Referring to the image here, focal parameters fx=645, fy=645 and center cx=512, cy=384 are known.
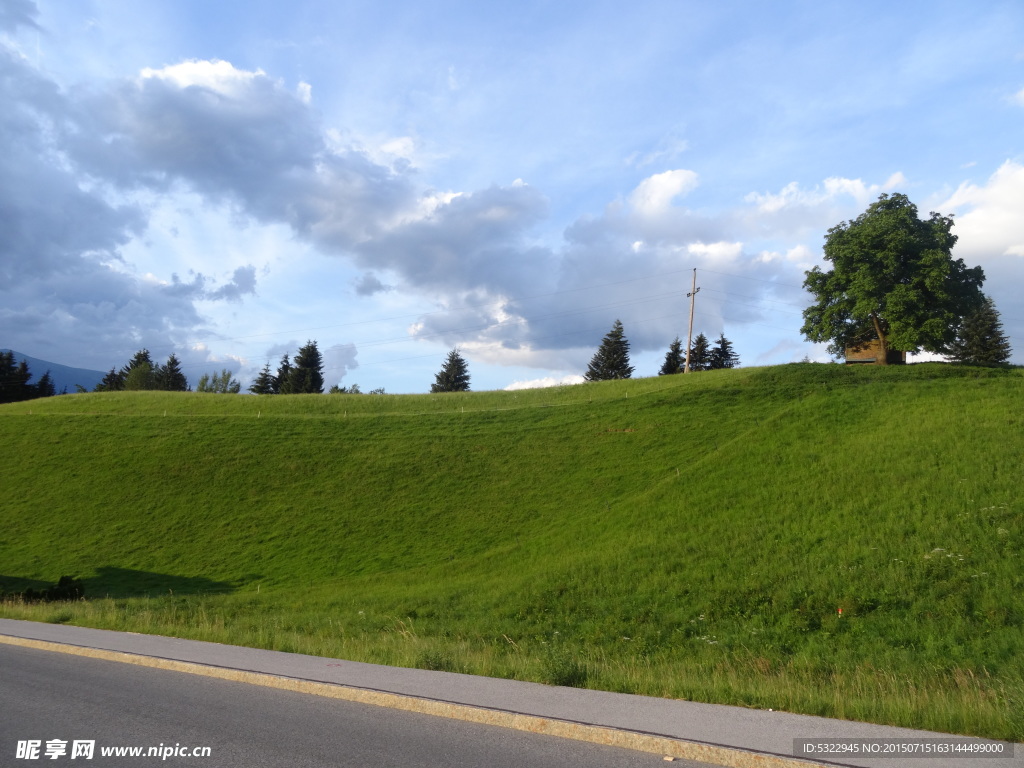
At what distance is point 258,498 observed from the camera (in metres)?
39.5

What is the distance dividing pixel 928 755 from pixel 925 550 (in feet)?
55.9

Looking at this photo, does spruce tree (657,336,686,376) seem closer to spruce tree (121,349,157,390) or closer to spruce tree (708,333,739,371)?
spruce tree (708,333,739,371)

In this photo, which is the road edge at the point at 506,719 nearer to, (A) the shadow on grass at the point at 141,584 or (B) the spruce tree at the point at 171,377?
(A) the shadow on grass at the point at 141,584

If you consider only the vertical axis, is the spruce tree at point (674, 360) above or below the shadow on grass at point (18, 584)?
above

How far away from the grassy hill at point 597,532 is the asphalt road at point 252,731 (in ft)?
8.91

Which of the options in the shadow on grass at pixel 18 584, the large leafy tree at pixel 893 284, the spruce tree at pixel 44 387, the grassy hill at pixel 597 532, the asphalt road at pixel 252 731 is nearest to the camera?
the asphalt road at pixel 252 731

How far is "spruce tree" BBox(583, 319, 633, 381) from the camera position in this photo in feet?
303

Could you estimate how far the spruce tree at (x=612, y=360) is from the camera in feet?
303

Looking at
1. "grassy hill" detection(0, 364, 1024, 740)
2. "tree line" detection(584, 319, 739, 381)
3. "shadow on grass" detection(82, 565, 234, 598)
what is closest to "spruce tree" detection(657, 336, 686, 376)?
"tree line" detection(584, 319, 739, 381)

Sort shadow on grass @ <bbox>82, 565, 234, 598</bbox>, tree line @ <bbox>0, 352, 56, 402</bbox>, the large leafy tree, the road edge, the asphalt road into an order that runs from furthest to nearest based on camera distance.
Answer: tree line @ <bbox>0, 352, 56, 402</bbox>
the large leafy tree
shadow on grass @ <bbox>82, 565, 234, 598</bbox>
the asphalt road
the road edge

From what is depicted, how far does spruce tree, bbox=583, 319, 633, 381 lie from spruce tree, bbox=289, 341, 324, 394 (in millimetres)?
43442

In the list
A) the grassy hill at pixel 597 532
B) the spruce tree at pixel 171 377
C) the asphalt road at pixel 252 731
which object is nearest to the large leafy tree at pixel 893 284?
the grassy hill at pixel 597 532

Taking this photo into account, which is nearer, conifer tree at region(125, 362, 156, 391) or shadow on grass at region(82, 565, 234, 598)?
shadow on grass at region(82, 565, 234, 598)

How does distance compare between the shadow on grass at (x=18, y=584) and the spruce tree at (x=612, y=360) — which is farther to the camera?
the spruce tree at (x=612, y=360)
